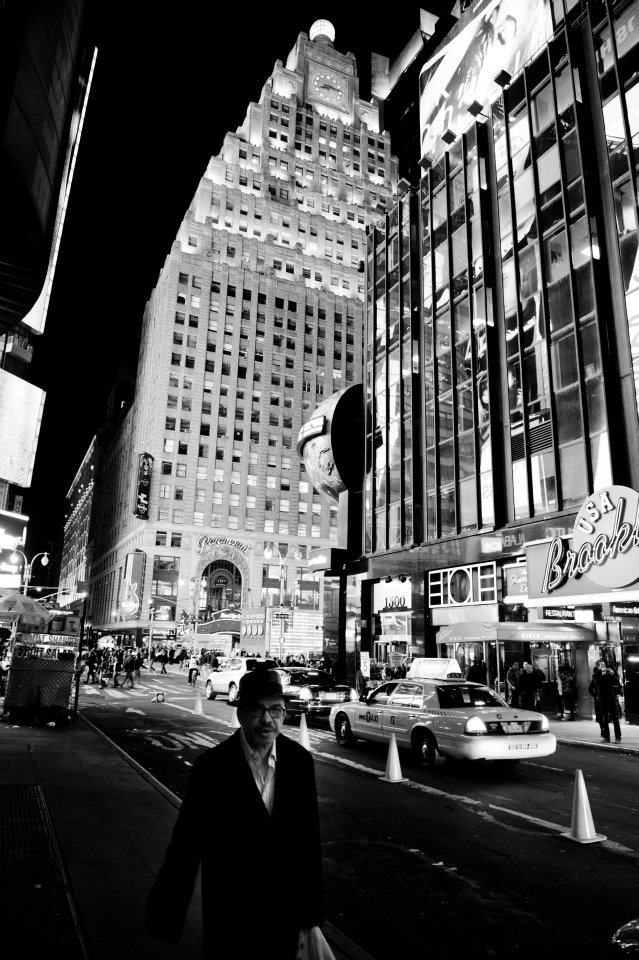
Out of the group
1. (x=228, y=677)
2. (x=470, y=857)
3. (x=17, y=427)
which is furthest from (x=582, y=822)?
(x=228, y=677)

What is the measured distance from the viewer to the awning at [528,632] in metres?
20.7

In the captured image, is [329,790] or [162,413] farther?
[162,413]

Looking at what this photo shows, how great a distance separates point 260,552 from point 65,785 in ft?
284

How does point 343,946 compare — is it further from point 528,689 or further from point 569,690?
point 569,690

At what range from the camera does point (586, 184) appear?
22984 millimetres

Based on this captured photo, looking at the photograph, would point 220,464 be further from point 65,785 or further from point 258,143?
point 65,785

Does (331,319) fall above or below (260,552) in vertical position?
above

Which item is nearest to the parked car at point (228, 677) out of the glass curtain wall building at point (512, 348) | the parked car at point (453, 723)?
the glass curtain wall building at point (512, 348)

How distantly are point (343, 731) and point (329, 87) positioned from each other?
445 ft

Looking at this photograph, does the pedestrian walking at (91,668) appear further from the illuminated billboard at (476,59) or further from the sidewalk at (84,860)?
the illuminated billboard at (476,59)

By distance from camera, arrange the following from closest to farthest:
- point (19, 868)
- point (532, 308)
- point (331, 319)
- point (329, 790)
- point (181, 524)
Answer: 1. point (19, 868)
2. point (329, 790)
3. point (532, 308)
4. point (181, 524)
5. point (331, 319)

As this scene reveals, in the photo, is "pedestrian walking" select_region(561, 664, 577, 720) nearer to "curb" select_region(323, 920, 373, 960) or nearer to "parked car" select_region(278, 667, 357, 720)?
"parked car" select_region(278, 667, 357, 720)

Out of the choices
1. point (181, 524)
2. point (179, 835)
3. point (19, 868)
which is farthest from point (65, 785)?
point (181, 524)

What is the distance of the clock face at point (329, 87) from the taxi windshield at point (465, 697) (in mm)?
134122
